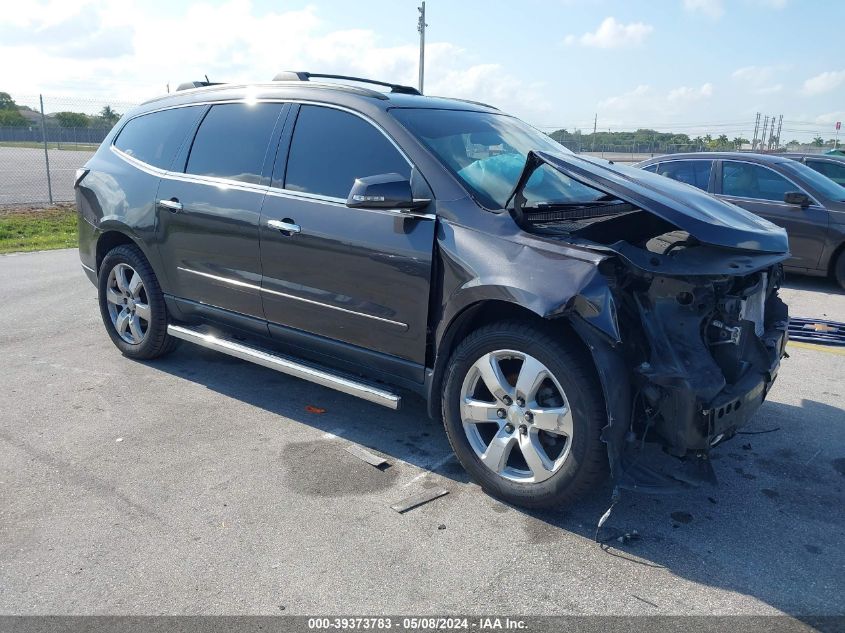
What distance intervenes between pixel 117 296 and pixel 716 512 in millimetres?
4456

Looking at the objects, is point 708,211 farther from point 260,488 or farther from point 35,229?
point 35,229

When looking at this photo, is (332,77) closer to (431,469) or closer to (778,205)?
(431,469)

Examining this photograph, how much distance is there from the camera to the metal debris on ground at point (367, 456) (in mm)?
3887

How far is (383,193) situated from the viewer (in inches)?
141

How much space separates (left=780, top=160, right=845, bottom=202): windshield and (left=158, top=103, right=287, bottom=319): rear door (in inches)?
274

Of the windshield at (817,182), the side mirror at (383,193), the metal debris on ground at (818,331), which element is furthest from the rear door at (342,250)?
the windshield at (817,182)

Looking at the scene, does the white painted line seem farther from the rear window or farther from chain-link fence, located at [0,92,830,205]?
chain-link fence, located at [0,92,830,205]

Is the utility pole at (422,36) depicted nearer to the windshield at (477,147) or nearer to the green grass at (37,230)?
the green grass at (37,230)

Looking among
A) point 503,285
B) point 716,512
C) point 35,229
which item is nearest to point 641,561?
point 716,512

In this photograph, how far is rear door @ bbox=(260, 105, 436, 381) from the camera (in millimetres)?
3744

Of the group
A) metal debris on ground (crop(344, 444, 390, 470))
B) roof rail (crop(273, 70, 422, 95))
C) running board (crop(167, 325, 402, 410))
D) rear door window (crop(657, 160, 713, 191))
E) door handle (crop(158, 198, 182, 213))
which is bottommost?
metal debris on ground (crop(344, 444, 390, 470))

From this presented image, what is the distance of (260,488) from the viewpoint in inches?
143

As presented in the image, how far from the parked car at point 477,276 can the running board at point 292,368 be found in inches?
0.7

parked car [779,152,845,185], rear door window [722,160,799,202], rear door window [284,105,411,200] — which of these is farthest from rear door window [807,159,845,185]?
rear door window [284,105,411,200]
